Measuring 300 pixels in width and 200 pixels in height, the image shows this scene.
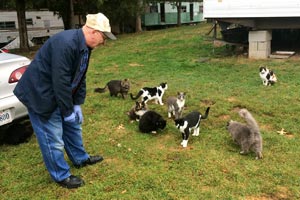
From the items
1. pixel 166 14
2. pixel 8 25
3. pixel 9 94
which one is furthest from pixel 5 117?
pixel 166 14

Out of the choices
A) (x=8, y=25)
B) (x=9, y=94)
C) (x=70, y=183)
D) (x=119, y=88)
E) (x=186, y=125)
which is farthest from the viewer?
(x=8, y=25)

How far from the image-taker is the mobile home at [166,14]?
34.4 m

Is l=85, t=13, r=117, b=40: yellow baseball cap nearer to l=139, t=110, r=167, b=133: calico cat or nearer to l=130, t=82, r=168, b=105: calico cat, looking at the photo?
l=139, t=110, r=167, b=133: calico cat

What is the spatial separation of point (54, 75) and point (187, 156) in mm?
2409

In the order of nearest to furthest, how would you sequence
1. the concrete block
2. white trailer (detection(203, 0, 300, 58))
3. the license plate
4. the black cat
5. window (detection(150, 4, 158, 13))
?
the license plate → the black cat → white trailer (detection(203, 0, 300, 58)) → the concrete block → window (detection(150, 4, 158, 13))

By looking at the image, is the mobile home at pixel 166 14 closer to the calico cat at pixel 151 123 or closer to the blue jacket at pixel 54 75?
the calico cat at pixel 151 123

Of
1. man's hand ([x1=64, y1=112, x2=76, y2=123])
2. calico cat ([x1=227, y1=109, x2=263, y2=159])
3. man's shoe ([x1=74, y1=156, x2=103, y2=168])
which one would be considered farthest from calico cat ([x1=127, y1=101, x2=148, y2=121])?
man's hand ([x1=64, y1=112, x2=76, y2=123])

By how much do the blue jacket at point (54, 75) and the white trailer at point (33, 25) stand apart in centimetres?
2454

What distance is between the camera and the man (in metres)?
3.49

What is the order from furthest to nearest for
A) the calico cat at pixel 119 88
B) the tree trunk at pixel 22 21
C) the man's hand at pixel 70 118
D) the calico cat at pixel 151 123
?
the tree trunk at pixel 22 21 < the calico cat at pixel 119 88 < the calico cat at pixel 151 123 < the man's hand at pixel 70 118

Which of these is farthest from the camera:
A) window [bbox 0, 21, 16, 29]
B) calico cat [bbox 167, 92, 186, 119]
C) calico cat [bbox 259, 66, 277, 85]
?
window [bbox 0, 21, 16, 29]

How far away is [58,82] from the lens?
11.4 ft

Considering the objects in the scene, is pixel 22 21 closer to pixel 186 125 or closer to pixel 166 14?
pixel 186 125

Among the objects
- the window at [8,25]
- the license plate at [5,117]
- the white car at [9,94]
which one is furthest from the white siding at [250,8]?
the window at [8,25]
